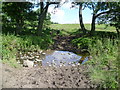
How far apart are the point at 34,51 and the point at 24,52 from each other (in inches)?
21.1

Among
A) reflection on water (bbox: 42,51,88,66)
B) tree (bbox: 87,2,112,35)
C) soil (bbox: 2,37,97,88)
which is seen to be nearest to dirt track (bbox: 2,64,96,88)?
soil (bbox: 2,37,97,88)

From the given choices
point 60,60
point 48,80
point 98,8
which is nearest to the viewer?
point 48,80

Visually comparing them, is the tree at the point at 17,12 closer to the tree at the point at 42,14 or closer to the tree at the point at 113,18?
the tree at the point at 42,14

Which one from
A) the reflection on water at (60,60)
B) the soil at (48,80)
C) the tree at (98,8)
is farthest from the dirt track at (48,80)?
the tree at (98,8)

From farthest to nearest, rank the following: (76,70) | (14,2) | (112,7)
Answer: (14,2), (112,7), (76,70)

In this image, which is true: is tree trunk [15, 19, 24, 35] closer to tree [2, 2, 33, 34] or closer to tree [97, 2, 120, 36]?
tree [2, 2, 33, 34]

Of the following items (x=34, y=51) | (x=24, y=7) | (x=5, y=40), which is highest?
(x=24, y=7)

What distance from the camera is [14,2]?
9461mm

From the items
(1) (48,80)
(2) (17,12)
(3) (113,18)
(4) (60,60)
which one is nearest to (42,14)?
(2) (17,12)

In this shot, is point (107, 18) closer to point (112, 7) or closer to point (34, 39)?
point (112, 7)

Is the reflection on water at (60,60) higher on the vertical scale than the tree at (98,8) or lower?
lower

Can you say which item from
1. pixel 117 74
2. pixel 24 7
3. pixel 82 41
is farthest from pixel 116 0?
pixel 117 74

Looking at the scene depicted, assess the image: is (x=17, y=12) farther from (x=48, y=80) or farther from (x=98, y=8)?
(x=48, y=80)

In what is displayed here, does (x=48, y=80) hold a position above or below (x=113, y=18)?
below
